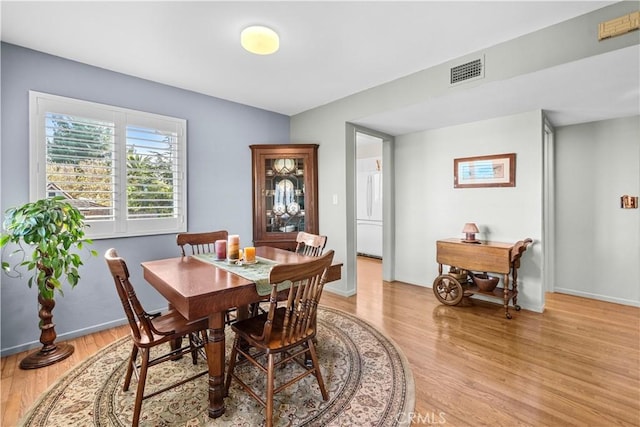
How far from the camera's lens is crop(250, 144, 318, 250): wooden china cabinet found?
380cm

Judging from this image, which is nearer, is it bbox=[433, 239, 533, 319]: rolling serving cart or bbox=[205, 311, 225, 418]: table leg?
bbox=[205, 311, 225, 418]: table leg

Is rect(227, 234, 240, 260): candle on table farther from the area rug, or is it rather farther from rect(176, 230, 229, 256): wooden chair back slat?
the area rug

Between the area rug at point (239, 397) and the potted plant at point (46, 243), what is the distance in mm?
356

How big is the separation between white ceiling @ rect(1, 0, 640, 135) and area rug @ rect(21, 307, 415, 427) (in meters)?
2.44

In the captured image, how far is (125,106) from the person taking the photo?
9.37 feet

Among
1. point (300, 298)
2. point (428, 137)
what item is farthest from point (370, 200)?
point (300, 298)

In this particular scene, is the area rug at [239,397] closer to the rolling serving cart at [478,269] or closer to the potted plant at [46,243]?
A: the potted plant at [46,243]

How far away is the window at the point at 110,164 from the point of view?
8.03 ft

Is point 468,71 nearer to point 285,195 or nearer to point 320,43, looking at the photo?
point 320,43

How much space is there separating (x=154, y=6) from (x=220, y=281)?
1822mm

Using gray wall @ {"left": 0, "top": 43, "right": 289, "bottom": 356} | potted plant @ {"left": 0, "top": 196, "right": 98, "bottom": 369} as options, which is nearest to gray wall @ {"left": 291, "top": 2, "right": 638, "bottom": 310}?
gray wall @ {"left": 0, "top": 43, "right": 289, "bottom": 356}

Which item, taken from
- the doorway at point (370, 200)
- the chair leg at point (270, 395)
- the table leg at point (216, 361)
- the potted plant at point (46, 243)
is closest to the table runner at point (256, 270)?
the table leg at point (216, 361)

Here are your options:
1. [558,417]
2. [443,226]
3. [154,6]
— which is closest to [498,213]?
[443,226]

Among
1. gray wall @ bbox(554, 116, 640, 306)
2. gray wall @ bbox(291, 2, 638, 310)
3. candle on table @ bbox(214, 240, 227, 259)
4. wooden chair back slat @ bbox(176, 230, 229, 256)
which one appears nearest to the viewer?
gray wall @ bbox(291, 2, 638, 310)
